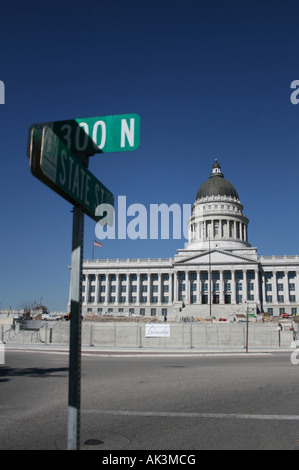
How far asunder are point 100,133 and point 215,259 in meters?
100

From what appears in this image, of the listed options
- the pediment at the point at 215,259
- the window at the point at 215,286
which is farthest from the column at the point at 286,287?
the window at the point at 215,286

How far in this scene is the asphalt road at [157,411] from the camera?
6406mm

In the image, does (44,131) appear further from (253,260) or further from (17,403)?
(253,260)

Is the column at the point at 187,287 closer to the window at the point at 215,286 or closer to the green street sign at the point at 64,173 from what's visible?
the window at the point at 215,286

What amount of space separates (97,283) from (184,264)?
2518cm

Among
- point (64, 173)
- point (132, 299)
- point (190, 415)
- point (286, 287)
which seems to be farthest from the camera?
point (132, 299)

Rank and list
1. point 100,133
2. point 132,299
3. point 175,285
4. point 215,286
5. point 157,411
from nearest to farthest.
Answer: point 100,133
point 157,411
point 215,286
point 175,285
point 132,299

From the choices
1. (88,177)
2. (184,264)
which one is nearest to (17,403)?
(88,177)

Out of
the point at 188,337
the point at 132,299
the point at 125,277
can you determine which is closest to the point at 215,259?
the point at 132,299

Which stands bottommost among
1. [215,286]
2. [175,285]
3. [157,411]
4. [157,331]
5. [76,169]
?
[157,331]

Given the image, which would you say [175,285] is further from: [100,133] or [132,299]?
[100,133]

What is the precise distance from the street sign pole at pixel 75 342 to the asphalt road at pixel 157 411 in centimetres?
277

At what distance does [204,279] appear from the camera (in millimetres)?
104312

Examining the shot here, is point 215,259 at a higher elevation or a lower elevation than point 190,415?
higher
